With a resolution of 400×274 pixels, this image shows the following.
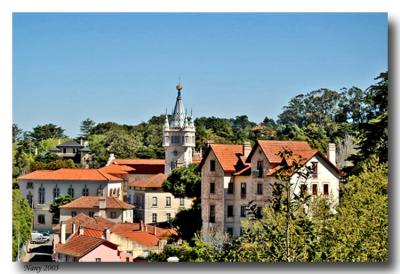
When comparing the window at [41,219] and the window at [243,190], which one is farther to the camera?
the window at [243,190]

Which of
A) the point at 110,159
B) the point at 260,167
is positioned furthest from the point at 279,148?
the point at 110,159

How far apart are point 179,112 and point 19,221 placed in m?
2.10

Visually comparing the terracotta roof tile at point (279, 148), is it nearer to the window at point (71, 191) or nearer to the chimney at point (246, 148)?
the chimney at point (246, 148)

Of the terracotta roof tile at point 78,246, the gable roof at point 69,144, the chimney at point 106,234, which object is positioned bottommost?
the terracotta roof tile at point 78,246

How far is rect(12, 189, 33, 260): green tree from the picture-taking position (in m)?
9.01

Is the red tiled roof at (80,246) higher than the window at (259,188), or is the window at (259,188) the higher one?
the window at (259,188)

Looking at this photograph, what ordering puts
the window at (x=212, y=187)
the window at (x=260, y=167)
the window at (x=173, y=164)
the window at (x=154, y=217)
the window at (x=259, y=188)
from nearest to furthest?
the window at (x=154, y=217)
the window at (x=259, y=188)
the window at (x=260, y=167)
the window at (x=212, y=187)
the window at (x=173, y=164)

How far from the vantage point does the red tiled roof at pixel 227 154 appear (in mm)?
11341

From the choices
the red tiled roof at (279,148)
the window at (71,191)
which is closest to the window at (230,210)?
the red tiled roof at (279,148)

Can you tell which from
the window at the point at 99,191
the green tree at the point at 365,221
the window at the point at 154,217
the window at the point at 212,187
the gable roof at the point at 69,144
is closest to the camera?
the green tree at the point at 365,221

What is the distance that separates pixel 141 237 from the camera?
10055 millimetres
